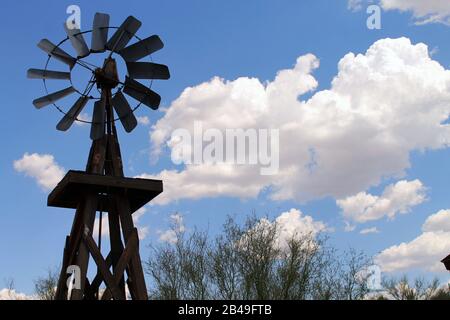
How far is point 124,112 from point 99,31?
1.70 metres

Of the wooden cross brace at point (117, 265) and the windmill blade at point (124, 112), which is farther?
the windmill blade at point (124, 112)

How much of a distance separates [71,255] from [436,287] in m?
36.5

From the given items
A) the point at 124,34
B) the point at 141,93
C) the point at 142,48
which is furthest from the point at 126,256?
the point at 124,34

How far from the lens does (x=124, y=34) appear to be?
11.7 m

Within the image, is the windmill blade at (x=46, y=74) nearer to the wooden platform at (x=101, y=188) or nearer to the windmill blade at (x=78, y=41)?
the windmill blade at (x=78, y=41)

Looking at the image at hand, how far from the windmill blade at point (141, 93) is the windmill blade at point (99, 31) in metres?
0.85

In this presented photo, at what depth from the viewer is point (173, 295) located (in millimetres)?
25141

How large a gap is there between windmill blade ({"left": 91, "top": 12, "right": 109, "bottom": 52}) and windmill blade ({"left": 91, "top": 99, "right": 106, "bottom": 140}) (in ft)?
3.57

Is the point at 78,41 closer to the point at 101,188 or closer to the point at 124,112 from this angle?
the point at 124,112

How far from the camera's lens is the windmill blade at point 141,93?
11.9 m

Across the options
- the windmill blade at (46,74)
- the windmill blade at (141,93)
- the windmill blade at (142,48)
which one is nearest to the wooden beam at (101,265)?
the windmill blade at (141,93)
